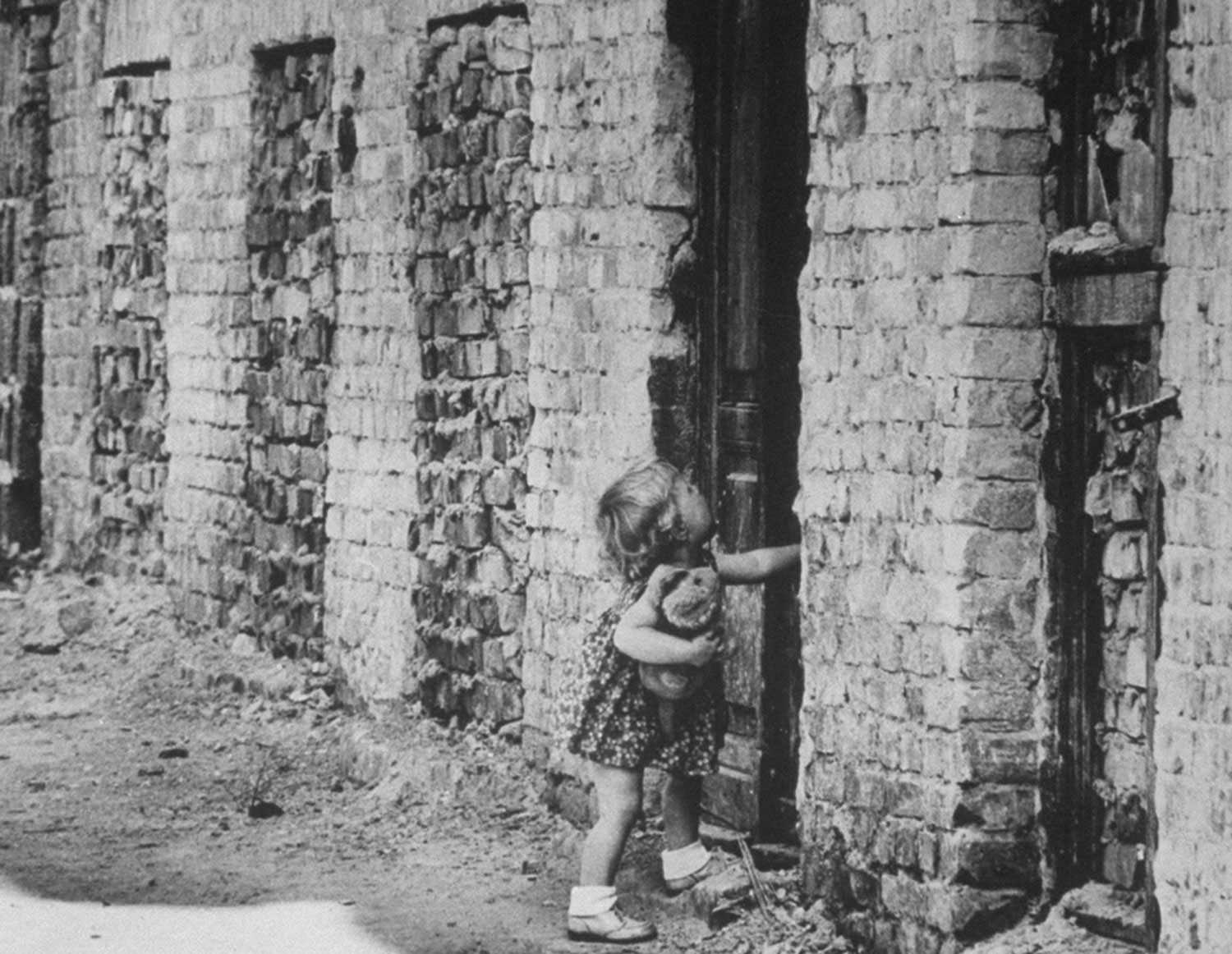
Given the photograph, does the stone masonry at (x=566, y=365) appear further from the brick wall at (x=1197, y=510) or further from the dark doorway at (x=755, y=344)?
the dark doorway at (x=755, y=344)

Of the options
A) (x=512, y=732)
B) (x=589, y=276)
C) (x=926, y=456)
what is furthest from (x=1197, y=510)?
(x=512, y=732)

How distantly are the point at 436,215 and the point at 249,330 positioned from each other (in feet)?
6.44

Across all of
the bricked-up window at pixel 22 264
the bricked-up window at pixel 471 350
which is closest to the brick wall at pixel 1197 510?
the bricked-up window at pixel 471 350

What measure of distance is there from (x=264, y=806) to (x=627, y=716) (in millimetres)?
2231

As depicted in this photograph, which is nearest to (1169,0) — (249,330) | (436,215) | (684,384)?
(684,384)

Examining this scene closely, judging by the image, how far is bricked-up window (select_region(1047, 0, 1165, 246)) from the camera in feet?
20.6

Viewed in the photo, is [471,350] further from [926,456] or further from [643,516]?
[926,456]

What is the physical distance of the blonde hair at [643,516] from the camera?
735 cm

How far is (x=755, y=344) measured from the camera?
25.8ft

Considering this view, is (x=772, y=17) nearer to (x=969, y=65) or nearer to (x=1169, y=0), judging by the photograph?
(x=969, y=65)

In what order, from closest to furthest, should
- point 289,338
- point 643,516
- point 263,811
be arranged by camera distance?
point 643,516 < point 263,811 < point 289,338

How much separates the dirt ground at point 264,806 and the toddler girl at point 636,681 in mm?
244

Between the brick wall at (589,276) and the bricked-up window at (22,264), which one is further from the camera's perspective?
the bricked-up window at (22,264)

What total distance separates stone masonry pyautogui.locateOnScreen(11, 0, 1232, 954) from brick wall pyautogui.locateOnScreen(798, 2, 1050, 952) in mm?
11
